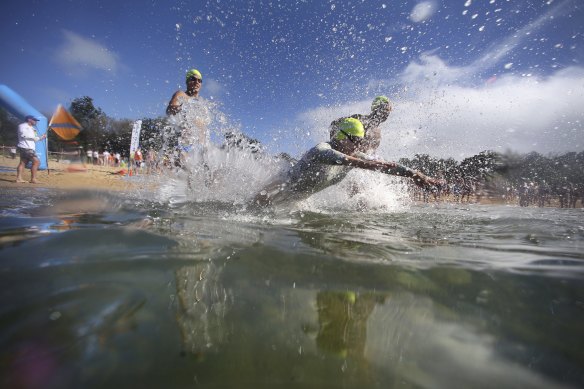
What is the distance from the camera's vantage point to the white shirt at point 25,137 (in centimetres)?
775

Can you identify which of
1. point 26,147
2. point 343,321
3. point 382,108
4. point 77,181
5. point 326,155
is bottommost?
point 343,321

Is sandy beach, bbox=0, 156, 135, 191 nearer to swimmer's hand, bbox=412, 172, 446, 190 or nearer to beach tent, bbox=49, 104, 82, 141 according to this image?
beach tent, bbox=49, 104, 82, 141

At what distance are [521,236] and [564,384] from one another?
102 inches

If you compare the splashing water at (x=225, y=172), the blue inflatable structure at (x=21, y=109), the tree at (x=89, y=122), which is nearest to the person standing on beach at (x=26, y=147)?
the splashing water at (x=225, y=172)

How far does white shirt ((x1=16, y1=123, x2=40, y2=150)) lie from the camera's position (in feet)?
25.4

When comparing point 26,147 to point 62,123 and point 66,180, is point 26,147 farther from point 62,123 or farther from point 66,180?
point 62,123

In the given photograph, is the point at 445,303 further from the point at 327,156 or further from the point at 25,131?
the point at 25,131

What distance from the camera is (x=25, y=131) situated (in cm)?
782

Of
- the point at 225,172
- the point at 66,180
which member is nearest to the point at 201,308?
the point at 225,172

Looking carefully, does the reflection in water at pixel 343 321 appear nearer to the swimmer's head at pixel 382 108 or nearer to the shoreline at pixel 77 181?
the swimmer's head at pixel 382 108

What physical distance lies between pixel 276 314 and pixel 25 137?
10002 mm

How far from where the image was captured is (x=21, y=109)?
12.7m

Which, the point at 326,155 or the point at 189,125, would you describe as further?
the point at 189,125

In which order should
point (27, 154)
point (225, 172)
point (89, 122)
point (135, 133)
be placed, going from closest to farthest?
point (225, 172)
point (27, 154)
point (135, 133)
point (89, 122)
